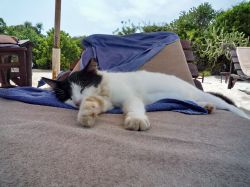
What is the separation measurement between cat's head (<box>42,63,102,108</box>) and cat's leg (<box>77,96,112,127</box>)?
0.15 m

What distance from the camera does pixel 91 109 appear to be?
114 cm

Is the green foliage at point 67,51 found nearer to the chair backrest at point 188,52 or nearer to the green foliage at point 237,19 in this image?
the chair backrest at point 188,52

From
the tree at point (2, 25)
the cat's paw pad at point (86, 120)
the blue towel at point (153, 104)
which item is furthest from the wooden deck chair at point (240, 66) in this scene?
the tree at point (2, 25)

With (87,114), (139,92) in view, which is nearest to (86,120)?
(87,114)

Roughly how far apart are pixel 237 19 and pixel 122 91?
37.7 feet

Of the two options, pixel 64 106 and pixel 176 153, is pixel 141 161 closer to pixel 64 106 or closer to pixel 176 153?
pixel 176 153

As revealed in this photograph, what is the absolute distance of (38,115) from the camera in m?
1.20

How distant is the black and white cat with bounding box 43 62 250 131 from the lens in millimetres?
1368

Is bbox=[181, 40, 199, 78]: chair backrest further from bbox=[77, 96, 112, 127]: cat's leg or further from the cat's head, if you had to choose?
bbox=[77, 96, 112, 127]: cat's leg

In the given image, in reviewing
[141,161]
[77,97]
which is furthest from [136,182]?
[77,97]

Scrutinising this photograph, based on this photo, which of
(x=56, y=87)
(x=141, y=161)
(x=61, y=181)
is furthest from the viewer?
(x=56, y=87)

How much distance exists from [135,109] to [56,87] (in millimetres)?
674

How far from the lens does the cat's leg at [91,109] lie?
105 cm

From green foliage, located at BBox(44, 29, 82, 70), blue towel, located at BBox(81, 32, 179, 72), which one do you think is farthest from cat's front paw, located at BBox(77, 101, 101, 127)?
green foliage, located at BBox(44, 29, 82, 70)
